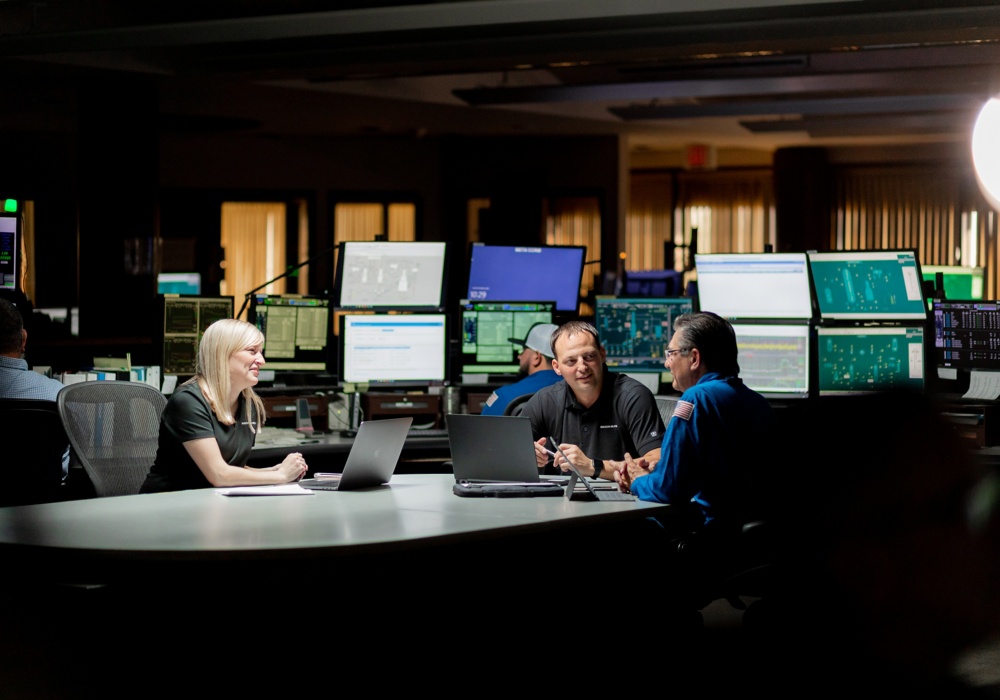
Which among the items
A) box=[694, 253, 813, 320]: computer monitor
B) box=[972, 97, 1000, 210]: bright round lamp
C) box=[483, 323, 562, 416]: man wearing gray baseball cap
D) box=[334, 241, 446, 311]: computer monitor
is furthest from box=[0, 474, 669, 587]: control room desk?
box=[694, 253, 813, 320]: computer monitor

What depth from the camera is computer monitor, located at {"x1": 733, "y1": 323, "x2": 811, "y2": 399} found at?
17.5ft

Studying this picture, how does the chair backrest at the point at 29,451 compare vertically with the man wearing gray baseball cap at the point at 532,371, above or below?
below

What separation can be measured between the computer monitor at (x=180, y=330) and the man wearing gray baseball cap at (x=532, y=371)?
54.7 inches

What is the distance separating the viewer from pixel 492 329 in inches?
223

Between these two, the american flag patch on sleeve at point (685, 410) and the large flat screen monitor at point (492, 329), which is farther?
the large flat screen monitor at point (492, 329)

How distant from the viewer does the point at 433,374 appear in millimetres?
5570

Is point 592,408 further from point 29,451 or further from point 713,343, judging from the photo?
point 29,451

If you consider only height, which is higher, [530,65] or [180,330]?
[530,65]

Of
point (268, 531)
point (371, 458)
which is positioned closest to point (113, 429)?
point (371, 458)

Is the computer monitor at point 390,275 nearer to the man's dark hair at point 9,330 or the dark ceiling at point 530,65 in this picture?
the man's dark hair at point 9,330

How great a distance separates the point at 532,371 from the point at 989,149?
2.54m

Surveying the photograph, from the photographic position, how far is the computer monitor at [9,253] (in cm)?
537

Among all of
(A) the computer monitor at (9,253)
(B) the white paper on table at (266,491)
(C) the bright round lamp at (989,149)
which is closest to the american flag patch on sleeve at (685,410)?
(C) the bright round lamp at (989,149)

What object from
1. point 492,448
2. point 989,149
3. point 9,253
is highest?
point 989,149
